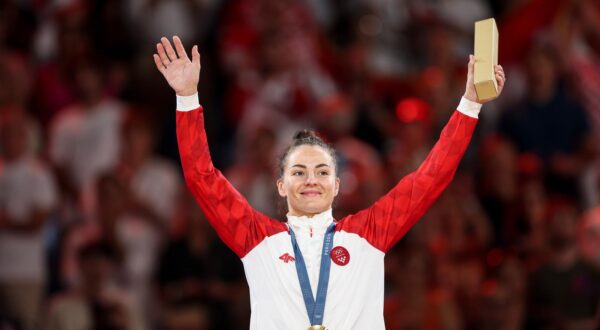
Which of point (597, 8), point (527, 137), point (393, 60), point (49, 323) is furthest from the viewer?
point (393, 60)

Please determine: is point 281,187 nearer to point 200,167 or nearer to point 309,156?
point 309,156

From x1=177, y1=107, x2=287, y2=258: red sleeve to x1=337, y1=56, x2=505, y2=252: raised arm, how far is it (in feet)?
1.42

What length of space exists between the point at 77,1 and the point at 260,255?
6.25m

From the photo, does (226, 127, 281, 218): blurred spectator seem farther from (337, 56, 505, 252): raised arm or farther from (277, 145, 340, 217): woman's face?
(337, 56, 505, 252): raised arm

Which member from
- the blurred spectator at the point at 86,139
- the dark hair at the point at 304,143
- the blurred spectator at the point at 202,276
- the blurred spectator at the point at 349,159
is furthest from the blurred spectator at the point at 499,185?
the dark hair at the point at 304,143

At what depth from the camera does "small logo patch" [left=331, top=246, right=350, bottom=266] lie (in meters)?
5.47

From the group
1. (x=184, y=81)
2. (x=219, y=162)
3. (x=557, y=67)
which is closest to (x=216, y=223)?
(x=184, y=81)

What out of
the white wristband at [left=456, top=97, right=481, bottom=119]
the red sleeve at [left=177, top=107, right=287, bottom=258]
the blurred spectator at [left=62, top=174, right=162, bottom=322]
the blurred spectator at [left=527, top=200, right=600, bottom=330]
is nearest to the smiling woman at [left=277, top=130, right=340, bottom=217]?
the red sleeve at [left=177, top=107, right=287, bottom=258]

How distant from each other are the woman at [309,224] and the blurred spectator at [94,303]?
344cm

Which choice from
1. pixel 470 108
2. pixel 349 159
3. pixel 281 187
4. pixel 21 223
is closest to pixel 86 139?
pixel 21 223

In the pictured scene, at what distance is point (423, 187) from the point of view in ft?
18.4

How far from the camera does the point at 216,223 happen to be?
5.61 meters

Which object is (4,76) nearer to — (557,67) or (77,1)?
(77,1)

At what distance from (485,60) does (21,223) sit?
5.22 meters
